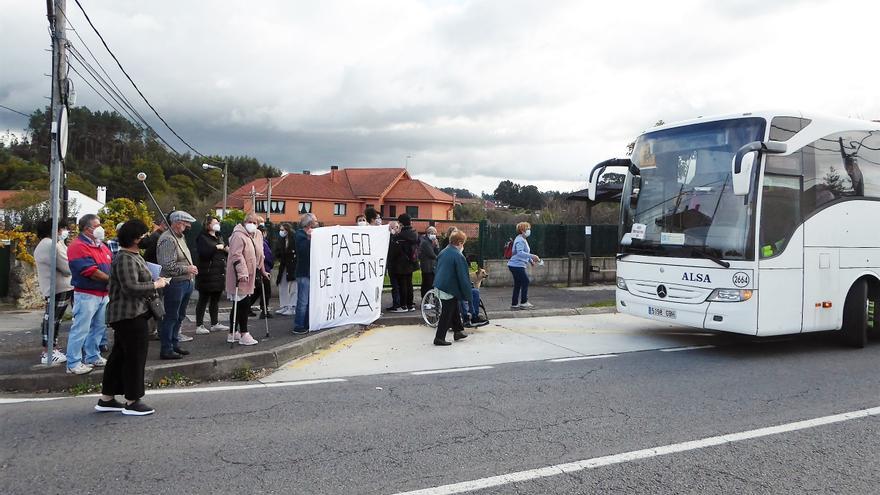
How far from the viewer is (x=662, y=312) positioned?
9.44 meters

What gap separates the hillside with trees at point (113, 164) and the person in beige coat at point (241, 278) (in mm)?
53840

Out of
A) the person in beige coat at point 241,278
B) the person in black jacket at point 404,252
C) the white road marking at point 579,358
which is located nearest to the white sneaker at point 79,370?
the person in beige coat at point 241,278

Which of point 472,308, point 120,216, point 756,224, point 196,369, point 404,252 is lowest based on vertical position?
point 196,369

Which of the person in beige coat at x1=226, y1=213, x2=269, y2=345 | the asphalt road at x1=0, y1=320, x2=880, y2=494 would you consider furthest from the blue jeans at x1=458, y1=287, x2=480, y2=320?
the person in beige coat at x1=226, y1=213, x2=269, y2=345

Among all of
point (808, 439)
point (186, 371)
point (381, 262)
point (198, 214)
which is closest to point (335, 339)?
point (381, 262)

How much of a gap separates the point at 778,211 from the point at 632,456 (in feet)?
17.8

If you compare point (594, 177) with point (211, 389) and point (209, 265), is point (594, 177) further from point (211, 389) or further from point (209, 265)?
point (211, 389)

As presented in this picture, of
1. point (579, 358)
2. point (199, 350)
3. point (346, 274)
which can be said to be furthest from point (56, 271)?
point (579, 358)

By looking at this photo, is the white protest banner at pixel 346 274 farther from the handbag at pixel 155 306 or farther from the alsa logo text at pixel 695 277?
the alsa logo text at pixel 695 277

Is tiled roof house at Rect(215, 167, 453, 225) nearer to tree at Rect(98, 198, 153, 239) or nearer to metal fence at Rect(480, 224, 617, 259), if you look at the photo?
tree at Rect(98, 198, 153, 239)

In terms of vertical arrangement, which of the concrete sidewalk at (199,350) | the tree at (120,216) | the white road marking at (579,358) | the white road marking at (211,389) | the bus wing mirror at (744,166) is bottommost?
the white road marking at (211,389)

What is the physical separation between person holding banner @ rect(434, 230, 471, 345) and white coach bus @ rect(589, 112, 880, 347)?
2.79 meters

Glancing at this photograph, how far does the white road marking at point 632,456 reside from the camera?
4152 millimetres

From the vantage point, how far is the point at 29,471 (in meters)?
4.33
